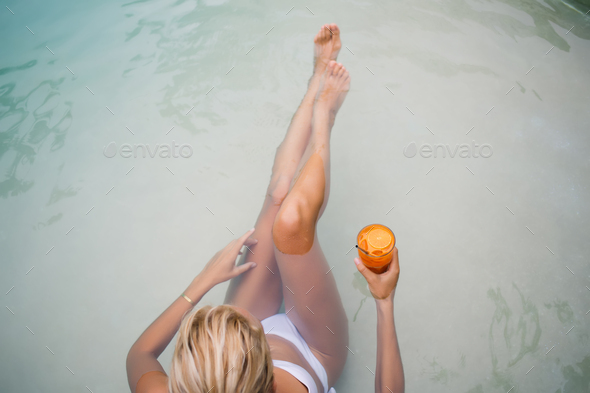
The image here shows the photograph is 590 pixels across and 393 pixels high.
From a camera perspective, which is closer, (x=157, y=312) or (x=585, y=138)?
(x=157, y=312)

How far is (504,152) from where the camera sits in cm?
144

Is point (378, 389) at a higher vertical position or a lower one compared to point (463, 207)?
lower

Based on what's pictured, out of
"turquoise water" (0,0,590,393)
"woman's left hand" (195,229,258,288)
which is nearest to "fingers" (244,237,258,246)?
"woman's left hand" (195,229,258,288)

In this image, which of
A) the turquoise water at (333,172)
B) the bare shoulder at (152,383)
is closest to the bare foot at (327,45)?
the turquoise water at (333,172)

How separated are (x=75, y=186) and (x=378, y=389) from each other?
1418 mm

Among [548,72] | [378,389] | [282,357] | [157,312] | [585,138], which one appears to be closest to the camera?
[378,389]

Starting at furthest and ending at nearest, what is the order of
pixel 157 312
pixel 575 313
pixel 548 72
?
pixel 548 72, pixel 157 312, pixel 575 313

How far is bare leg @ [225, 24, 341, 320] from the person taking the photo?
1014mm

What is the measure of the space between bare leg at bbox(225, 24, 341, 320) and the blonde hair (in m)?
0.42

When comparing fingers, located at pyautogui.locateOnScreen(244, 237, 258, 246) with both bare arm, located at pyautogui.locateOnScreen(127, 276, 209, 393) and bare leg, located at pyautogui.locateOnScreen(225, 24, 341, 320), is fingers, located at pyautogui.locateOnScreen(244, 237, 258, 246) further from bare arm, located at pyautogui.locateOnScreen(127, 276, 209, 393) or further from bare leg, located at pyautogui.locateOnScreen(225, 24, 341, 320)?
bare arm, located at pyautogui.locateOnScreen(127, 276, 209, 393)

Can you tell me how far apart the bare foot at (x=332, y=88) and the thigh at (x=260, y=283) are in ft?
1.50

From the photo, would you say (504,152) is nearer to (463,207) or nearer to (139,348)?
(463,207)

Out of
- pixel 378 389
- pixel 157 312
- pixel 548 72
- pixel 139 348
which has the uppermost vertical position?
pixel 548 72

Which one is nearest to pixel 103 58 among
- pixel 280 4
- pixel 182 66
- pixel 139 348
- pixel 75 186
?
pixel 182 66
